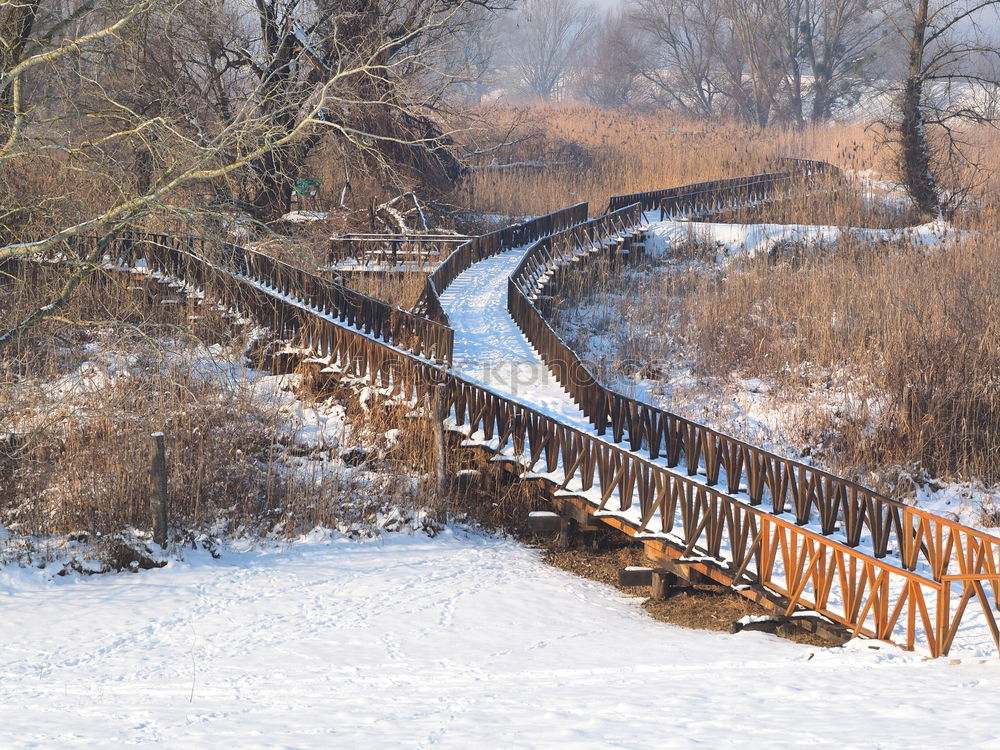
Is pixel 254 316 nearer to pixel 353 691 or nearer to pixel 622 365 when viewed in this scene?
pixel 622 365

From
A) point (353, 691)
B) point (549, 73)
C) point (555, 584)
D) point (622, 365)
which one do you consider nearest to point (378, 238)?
point (622, 365)

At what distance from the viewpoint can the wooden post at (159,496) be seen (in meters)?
11.8

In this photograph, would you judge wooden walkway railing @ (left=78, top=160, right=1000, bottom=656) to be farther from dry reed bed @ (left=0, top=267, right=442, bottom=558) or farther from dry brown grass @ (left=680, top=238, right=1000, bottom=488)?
dry brown grass @ (left=680, top=238, right=1000, bottom=488)

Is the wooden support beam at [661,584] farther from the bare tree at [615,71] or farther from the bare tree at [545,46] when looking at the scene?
the bare tree at [545,46]

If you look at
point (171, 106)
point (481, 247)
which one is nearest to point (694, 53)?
point (481, 247)

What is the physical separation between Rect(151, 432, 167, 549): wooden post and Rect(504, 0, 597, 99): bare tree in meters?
80.8

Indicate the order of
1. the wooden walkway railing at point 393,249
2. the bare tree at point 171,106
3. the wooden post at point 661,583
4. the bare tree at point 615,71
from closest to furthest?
the bare tree at point 171,106, the wooden post at point 661,583, the wooden walkway railing at point 393,249, the bare tree at point 615,71

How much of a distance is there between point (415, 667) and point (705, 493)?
3.44 m

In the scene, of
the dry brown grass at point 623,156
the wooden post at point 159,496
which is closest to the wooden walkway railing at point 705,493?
the wooden post at point 159,496

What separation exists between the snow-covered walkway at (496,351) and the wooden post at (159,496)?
16.0 ft

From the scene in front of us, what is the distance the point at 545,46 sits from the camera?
98250 mm

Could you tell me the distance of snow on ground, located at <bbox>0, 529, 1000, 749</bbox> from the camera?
6797 mm

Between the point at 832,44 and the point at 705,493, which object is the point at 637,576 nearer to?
the point at 705,493

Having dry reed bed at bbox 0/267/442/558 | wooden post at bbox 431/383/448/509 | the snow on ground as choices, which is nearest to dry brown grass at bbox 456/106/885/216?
dry reed bed at bbox 0/267/442/558
